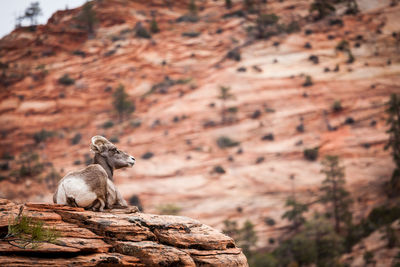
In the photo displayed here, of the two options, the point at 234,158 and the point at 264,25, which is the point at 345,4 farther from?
the point at 234,158

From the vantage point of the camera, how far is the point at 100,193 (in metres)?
7.12

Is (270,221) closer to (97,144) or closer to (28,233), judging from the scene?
(97,144)

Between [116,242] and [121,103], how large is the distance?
1897 inches

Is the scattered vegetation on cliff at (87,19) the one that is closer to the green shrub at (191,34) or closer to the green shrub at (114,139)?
the green shrub at (191,34)

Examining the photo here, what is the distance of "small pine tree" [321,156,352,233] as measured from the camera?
115 feet

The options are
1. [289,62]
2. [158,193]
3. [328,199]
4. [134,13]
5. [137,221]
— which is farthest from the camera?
[134,13]

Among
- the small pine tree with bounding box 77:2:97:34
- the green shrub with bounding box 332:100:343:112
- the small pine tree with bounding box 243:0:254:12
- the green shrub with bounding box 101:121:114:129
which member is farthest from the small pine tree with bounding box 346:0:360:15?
the green shrub with bounding box 101:121:114:129

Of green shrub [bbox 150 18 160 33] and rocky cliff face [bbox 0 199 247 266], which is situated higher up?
rocky cliff face [bbox 0 199 247 266]

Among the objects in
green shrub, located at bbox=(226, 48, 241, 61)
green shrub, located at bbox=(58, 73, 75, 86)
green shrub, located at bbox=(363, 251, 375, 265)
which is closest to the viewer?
green shrub, located at bbox=(363, 251, 375, 265)

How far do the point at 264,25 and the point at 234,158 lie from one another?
32.2 meters

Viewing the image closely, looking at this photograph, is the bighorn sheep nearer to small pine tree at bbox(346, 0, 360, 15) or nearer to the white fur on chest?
the white fur on chest

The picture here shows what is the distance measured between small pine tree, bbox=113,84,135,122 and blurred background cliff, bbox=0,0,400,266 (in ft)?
0.63

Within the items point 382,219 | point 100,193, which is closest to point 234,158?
point 382,219

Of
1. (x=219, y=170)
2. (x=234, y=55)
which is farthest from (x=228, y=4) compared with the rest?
(x=219, y=170)
